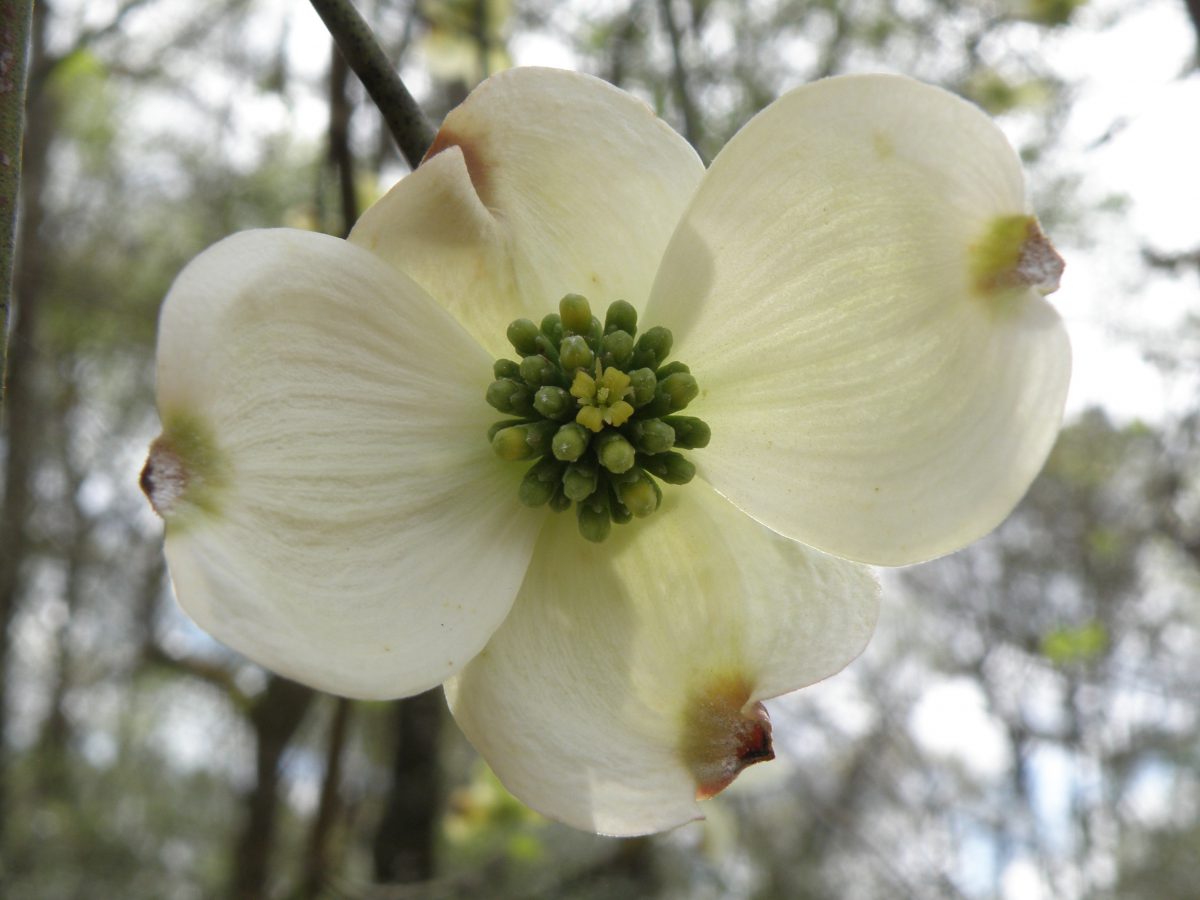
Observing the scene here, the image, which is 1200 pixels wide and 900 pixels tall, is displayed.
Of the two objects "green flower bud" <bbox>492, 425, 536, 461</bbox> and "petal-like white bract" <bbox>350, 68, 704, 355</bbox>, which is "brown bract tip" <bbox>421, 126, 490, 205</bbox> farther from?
"green flower bud" <bbox>492, 425, 536, 461</bbox>

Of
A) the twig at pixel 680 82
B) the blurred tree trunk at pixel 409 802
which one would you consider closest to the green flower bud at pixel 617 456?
the twig at pixel 680 82

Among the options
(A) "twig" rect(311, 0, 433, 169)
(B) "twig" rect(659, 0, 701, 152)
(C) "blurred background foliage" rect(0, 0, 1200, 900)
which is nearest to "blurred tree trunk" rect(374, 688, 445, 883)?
(C) "blurred background foliage" rect(0, 0, 1200, 900)

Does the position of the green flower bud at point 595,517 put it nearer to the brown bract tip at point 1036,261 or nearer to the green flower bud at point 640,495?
the green flower bud at point 640,495

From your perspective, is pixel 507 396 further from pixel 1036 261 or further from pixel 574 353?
pixel 1036 261

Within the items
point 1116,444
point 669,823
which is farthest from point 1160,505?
point 669,823

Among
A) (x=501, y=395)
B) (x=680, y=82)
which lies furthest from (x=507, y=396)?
(x=680, y=82)
